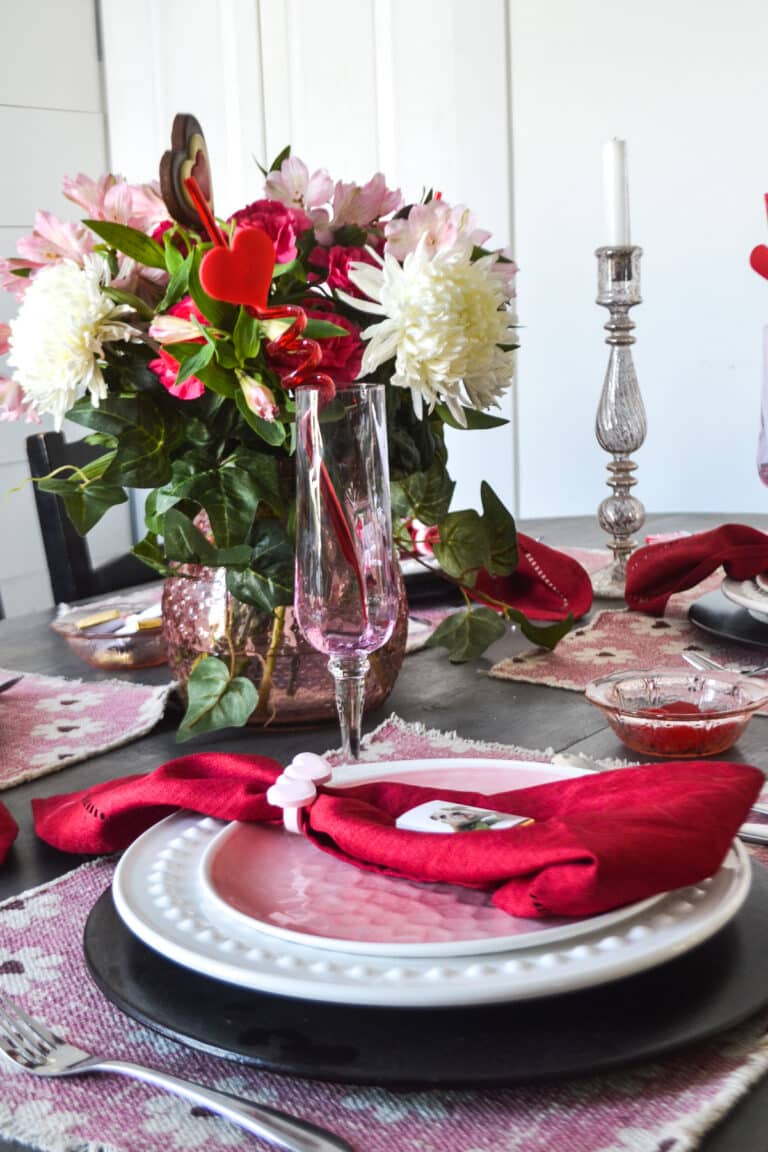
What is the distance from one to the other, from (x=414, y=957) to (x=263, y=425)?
42cm

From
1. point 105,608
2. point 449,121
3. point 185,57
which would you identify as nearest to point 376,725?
point 105,608

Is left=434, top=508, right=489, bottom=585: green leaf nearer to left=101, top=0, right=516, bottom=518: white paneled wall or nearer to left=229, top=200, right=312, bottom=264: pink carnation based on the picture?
left=229, top=200, right=312, bottom=264: pink carnation

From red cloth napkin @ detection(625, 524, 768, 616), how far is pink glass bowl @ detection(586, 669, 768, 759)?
0.31 m

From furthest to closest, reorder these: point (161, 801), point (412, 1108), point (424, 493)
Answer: point (424, 493), point (161, 801), point (412, 1108)

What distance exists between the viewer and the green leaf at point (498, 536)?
1050mm

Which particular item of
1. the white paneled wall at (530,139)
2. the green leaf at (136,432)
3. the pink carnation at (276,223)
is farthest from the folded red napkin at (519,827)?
the white paneled wall at (530,139)

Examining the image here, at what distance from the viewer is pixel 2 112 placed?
11.3ft

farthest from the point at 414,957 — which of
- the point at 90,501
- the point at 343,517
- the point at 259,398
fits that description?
the point at 90,501

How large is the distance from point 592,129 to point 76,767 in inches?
114

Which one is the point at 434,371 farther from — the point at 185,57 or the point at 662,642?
the point at 185,57

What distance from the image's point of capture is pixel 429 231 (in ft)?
2.79

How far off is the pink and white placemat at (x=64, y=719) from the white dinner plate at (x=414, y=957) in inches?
14.1

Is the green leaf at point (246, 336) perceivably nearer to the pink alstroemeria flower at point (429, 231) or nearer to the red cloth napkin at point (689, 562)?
the pink alstroemeria flower at point (429, 231)

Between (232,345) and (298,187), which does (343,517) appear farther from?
(298,187)
